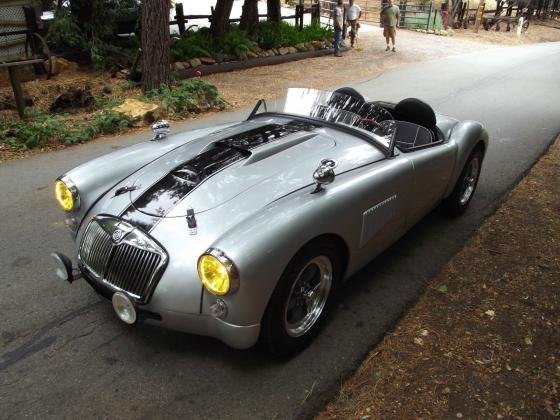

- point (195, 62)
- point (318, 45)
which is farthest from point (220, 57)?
point (318, 45)

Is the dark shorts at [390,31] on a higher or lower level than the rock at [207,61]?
higher

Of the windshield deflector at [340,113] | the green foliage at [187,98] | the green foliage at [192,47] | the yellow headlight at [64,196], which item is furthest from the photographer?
the green foliage at [192,47]

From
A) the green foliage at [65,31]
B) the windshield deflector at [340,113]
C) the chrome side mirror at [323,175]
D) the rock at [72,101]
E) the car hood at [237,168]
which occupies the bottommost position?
the rock at [72,101]

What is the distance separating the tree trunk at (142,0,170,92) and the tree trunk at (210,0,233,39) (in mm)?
4878

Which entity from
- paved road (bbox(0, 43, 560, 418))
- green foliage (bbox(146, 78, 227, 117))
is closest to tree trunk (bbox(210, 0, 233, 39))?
green foliage (bbox(146, 78, 227, 117))

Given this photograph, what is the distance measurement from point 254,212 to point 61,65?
10431mm

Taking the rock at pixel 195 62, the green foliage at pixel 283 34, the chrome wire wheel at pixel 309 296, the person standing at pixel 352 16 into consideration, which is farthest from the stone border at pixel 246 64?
the chrome wire wheel at pixel 309 296

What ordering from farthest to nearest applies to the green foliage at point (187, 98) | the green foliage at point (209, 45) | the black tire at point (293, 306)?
the green foliage at point (209, 45) < the green foliage at point (187, 98) < the black tire at point (293, 306)

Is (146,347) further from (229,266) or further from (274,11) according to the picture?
(274,11)

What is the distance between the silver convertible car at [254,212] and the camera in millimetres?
2334

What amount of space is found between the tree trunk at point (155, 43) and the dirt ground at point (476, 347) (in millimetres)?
7159

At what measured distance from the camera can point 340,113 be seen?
3727mm

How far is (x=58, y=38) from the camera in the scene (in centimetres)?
1109

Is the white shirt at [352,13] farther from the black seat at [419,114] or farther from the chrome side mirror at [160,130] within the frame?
the chrome side mirror at [160,130]
